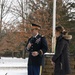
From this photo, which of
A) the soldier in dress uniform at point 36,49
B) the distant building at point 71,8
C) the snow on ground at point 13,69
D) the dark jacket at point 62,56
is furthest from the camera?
the distant building at point 71,8

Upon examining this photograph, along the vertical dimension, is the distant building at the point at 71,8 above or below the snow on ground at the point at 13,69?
above

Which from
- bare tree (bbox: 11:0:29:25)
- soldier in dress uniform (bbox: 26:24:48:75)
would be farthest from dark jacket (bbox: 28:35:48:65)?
bare tree (bbox: 11:0:29:25)

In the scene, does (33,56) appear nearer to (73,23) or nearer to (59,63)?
(59,63)

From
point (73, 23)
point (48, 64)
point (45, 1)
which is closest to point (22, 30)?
point (45, 1)

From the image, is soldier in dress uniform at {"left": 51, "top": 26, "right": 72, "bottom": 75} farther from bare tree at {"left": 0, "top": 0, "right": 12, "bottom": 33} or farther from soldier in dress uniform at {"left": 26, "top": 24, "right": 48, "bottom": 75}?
bare tree at {"left": 0, "top": 0, "right": 12, "bottom": 33}

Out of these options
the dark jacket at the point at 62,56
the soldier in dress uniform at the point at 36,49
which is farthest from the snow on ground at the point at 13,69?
the dark jacket at the point at 62,56

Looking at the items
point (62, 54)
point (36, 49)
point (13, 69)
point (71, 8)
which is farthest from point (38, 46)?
point (71, 8)

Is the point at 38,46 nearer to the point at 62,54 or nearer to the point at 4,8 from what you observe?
the point at 62,54

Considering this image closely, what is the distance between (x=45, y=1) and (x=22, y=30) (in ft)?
13.7

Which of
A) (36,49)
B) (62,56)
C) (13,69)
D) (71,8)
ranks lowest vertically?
(13,69)

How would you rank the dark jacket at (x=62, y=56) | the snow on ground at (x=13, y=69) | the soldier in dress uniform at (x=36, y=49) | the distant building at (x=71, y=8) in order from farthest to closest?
the distant building at (x=71, y=8) < the snow on ground at (x=13, y=69) < the soldier in dress uniform at (x=36, y=49) < the dark jacket at (x=62, y=56)

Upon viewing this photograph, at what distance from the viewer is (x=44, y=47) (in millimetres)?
7043

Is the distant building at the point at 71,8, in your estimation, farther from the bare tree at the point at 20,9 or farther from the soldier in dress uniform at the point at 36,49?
the soldier in dress uniform at the point at 36,49

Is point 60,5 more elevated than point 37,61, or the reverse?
point 60,5
